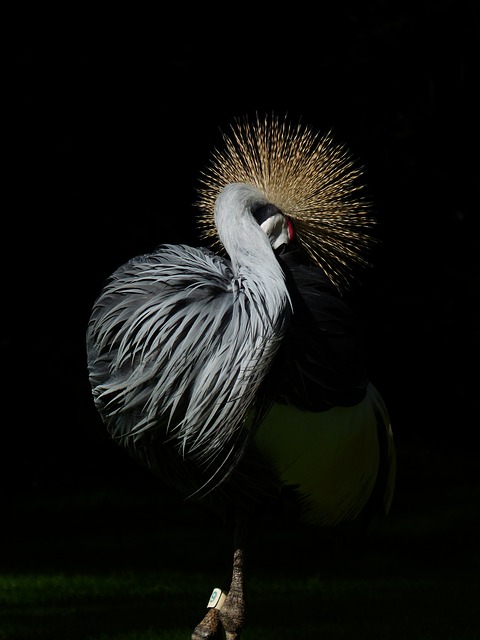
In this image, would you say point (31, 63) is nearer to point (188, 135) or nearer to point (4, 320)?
point (188, 135)

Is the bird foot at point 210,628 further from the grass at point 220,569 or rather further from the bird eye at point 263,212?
the bird eye at point 263,212

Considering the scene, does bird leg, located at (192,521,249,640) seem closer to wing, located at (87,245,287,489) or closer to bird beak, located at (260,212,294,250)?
wing, located at (87,245,287,489)

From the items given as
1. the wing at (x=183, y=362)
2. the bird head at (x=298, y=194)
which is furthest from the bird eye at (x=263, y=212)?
the wing at (x=183, y=362)

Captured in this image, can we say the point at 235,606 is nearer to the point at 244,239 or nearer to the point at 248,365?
the point at 248,365

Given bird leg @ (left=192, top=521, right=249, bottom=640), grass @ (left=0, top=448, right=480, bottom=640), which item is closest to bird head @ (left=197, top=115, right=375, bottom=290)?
bird leg @ (left=192, top=521, right=249, bottom=640)

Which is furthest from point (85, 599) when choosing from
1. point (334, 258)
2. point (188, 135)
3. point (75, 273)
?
point (188, 135)

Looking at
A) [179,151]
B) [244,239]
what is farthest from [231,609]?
[179,151]

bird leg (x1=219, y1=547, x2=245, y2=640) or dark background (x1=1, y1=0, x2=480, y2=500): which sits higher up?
dark background (x1=1, y1=0, x2=480, y2=500)

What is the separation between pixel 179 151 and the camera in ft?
17.3

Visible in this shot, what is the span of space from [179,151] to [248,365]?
3083 millimetres

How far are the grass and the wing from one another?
0.92 m

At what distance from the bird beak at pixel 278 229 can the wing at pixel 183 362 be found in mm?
130

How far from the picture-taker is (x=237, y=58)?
17.3 ft

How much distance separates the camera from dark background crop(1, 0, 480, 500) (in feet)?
16.8
